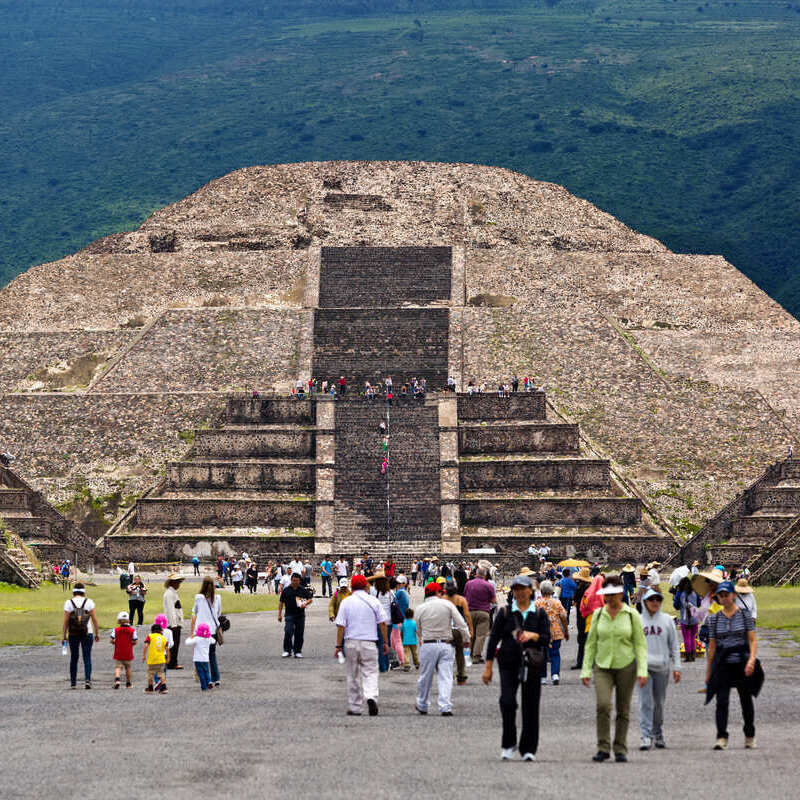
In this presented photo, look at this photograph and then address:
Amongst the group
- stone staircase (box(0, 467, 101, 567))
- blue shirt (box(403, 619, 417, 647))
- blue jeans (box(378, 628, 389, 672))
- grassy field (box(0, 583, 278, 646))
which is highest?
Result: stone staircase (box(0, 467, 101, 567))

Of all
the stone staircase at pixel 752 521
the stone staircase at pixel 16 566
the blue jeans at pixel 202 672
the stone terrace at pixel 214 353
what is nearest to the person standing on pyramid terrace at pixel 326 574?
the stone staircase at pixel 16 566

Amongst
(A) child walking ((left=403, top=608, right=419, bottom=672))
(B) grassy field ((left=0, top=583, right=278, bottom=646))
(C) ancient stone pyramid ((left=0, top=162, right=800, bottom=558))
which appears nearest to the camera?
(A) child walking ((left=403, top=608, right=419, bottom=672))

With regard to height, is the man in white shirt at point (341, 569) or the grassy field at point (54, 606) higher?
the man in white shirt at point (341, 569)

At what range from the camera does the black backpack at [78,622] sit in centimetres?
1605

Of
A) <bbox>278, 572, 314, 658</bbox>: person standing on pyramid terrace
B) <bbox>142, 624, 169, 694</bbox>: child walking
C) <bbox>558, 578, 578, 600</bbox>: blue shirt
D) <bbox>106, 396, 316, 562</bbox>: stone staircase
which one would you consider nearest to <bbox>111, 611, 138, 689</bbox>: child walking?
<bbox>142, 624, 169, 694</bbox>: child walking

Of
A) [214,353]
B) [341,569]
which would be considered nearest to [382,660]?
[341,569]

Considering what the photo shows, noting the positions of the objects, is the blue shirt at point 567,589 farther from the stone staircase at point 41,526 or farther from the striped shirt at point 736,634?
the stone staircase at point 41,526

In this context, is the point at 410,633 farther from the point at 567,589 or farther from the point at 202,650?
the point at 567,589

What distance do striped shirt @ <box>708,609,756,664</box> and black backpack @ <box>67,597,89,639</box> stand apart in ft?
25.7

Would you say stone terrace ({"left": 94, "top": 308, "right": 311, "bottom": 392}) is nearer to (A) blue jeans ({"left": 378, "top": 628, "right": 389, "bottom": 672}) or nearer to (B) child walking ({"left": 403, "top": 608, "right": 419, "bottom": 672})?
(B) child walking ({"left": 403, "top": 608, "right": 419, "bottom": 672})

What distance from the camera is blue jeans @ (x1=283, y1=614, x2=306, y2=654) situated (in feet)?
62.1

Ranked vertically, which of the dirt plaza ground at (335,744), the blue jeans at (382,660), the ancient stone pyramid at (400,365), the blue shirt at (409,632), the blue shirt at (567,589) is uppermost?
the ancient stone pyramid at (400,365)

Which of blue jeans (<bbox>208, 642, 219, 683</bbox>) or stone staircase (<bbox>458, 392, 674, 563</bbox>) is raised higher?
stone staircase (<bbox>458, 392, 674, 563</bbox>)

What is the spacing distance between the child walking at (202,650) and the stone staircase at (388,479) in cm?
2395
